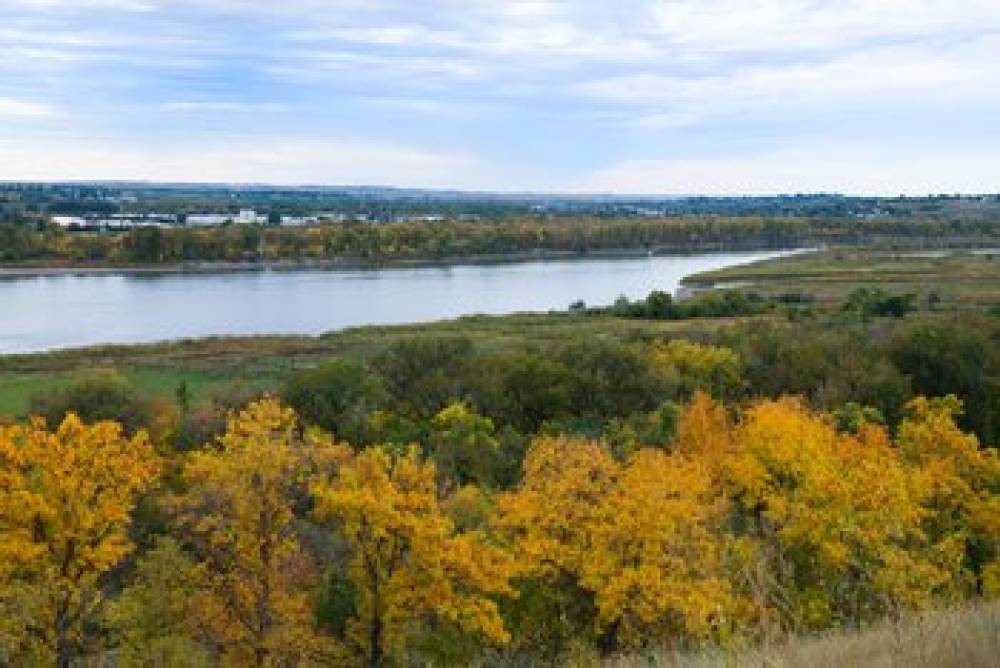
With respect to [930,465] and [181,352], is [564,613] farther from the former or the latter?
[181,352]

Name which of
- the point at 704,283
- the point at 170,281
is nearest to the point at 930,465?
the point at 704,283

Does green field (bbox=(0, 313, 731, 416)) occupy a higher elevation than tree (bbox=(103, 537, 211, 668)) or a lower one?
lower

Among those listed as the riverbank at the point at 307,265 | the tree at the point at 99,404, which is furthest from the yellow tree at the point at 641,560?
the riverbank at the point at 307,265

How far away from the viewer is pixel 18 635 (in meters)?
17.8

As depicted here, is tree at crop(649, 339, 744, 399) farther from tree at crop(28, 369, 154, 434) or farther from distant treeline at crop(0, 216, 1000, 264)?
distant treeline at crop(0, 216, 1000, 264)

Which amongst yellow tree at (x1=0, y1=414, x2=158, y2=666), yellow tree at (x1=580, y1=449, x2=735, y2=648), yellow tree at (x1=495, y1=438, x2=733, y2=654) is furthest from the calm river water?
yellow tree at (x1=580, y1=449, x2=735, y2=648)

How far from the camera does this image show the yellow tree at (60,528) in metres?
18.0

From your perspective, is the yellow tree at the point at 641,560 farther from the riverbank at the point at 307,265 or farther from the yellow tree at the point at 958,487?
the riverbank at the point at 307,265

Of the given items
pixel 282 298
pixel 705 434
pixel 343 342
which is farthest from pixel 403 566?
pixel 282 298

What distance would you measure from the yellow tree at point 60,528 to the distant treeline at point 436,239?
11461cm

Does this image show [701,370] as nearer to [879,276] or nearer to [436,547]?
[436,547]

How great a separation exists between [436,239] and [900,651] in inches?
5604

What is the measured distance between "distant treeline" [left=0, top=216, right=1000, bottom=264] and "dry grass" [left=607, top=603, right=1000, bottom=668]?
130m

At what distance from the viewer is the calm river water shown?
7638 centimetres
